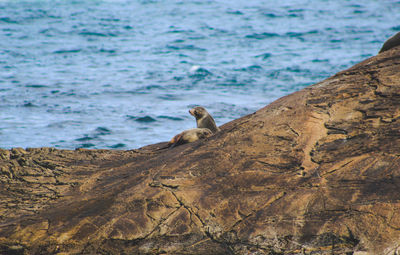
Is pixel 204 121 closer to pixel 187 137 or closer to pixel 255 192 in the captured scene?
pixel 187 137

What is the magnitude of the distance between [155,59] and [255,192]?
1544 cm

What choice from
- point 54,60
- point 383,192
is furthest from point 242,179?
point 54,60

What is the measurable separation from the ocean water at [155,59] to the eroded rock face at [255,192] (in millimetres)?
5469

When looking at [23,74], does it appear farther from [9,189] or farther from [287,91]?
[9,189]

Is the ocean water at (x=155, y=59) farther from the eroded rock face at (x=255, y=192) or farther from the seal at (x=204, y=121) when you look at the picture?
the eroded rock face at (x=255, y=192)

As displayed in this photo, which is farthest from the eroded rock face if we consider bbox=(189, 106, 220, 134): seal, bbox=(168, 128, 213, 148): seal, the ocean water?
the ocean water

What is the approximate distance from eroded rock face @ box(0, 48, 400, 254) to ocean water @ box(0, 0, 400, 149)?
215 inches

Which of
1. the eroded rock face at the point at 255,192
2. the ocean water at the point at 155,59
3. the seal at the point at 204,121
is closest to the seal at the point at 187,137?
the eroded rock face at the point at 255,192

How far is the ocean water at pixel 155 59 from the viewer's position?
12258mm

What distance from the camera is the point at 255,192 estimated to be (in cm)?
450

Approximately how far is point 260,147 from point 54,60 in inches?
604

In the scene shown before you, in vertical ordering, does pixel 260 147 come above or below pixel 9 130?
above

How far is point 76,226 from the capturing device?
14.6 feet

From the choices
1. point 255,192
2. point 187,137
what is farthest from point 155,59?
point 255,192
